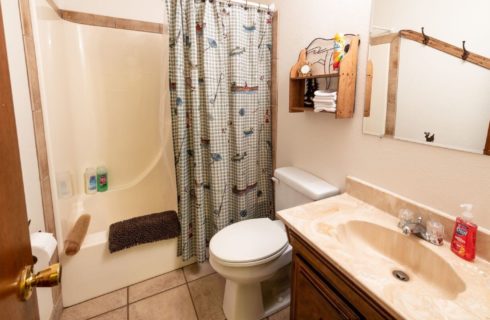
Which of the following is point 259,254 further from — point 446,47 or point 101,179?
point 101,179

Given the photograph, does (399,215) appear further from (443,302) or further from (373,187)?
(443,302)

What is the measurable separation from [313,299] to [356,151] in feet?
2.43

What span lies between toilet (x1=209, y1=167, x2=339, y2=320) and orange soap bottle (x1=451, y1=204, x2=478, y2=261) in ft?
1.98

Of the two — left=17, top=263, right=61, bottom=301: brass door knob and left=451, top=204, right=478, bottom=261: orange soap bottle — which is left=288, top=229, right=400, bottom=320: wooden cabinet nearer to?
left=451, top=204, right=478, bottom=261: orange soap bottle

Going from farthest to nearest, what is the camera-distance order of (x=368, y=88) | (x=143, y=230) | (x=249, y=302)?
(x=143, y=230) < (x=249, y=302) < (x=368, y=88)

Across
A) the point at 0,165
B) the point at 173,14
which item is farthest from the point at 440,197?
the point at 173,14

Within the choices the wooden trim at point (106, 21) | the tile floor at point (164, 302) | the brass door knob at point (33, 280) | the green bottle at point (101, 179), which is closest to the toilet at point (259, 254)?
the tile floor at point (164, 302)

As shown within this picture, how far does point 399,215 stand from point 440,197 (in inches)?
6.8

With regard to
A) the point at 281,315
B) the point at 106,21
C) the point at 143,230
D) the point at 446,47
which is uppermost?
the point at 106,21

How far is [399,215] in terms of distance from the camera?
1133 millimetres

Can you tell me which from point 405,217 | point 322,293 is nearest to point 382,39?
point 405,217

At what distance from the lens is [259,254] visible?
1351mm

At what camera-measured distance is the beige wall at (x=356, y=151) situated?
3.13 feet

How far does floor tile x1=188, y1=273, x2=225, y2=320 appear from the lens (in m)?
1.61
